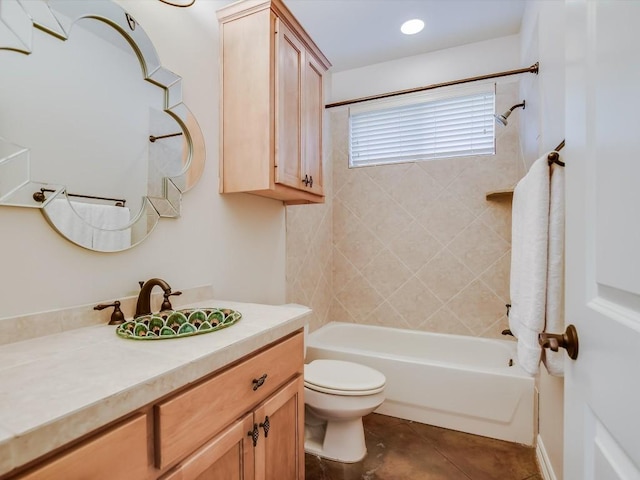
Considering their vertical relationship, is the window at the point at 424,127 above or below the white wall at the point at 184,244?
above

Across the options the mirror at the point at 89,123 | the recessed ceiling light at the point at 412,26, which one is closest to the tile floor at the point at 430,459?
the mirror at the point at 89,123

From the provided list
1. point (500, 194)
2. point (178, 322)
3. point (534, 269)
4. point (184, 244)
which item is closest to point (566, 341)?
point (534, 269)

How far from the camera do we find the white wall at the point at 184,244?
940mm

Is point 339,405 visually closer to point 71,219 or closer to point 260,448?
point 260,448

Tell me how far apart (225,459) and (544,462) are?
1646 mm

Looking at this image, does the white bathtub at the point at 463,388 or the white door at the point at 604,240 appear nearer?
the white door at the point at 604,240

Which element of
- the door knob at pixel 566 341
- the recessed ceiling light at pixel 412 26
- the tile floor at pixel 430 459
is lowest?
the tile floor at pixel 430 459

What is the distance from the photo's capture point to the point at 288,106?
5.34ft

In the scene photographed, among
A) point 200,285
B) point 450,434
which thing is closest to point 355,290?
point 450,434

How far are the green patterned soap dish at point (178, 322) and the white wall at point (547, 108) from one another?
4.59ft

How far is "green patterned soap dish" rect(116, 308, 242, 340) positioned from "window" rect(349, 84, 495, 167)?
2.16 metres

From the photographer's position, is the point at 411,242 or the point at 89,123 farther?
the point at 411,242

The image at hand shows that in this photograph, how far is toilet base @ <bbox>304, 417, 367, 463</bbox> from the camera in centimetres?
174

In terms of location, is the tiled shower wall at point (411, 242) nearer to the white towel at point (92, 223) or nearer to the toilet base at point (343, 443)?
the toilet base at point (343, 443)
